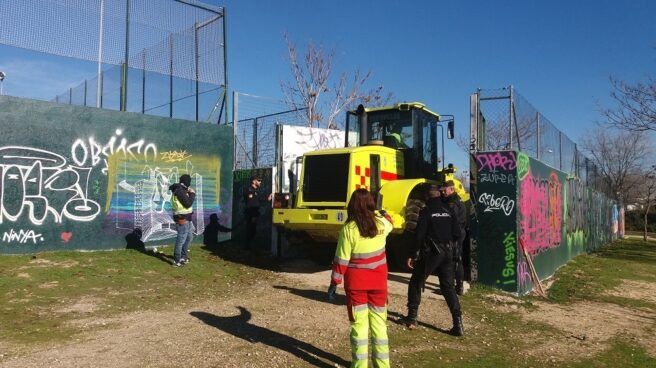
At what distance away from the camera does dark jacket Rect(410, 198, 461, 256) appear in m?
6.37

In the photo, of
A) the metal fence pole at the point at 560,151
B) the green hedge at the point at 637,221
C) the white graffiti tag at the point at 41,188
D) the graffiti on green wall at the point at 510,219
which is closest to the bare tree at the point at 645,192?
the green hedge at the point at 637,221

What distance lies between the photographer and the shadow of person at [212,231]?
41.5 ft

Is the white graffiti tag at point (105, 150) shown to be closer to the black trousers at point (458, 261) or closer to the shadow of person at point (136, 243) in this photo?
the shadow of person at point (136, 243)

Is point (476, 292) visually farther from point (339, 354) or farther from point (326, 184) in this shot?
point (339, 354)

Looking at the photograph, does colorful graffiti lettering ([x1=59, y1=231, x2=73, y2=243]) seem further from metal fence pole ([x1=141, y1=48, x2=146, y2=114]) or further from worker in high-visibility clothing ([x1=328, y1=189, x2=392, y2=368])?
worker in high-visibility clothing ([x1=328, y1=189, x2=392, y2=368])

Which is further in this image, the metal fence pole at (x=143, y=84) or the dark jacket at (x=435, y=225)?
the metal fence pole at (x=143, y=84)

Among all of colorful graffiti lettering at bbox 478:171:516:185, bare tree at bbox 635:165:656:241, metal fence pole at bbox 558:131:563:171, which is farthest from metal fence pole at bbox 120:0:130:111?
bare tree at bbox 635:165:656:241

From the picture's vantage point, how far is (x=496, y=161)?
892 centimetres

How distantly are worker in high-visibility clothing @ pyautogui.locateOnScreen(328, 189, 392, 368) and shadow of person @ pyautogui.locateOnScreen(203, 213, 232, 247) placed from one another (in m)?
8.54

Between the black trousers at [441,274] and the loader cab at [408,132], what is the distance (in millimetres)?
3894

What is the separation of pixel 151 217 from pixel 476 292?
7.43 meters

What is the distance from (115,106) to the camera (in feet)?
39.1

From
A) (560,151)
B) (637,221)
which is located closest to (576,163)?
(560,151)

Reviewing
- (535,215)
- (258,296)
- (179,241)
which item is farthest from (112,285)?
(535,215)
